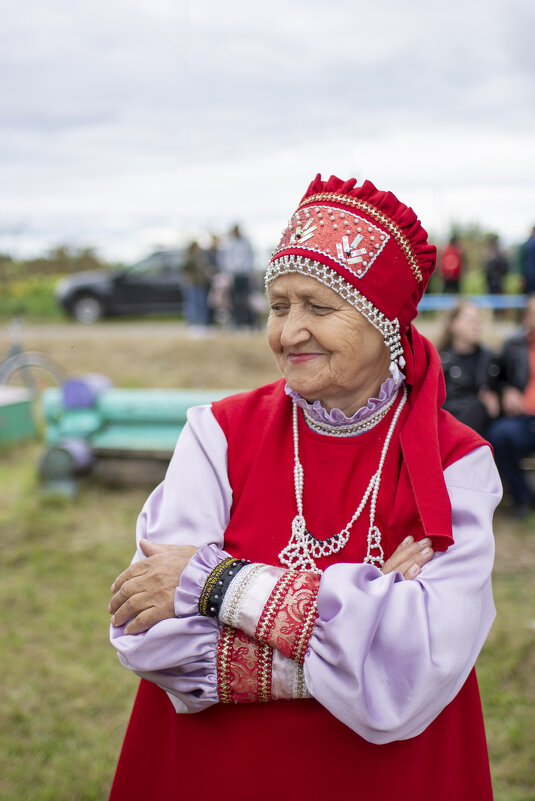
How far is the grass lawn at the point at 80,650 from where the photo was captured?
2.93 meters

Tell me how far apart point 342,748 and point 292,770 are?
134 mm

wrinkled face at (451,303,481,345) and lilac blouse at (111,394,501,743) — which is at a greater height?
wrinkled face at (451,303,481,345)

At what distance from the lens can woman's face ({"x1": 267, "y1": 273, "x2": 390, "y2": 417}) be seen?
171 centimetres

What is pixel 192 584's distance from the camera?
164cm

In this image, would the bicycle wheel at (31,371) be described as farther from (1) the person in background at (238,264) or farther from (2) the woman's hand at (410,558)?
(2) the woman's hand at (410,558)

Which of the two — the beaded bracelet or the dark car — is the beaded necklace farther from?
the dark car

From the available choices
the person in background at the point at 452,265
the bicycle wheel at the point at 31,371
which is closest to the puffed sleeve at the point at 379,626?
the bicycle wheel at the point at 31,371

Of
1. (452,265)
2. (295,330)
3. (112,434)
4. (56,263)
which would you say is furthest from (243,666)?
(56,263)

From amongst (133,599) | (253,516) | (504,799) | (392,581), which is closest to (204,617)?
(133,599)

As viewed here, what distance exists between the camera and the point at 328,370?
174 centimetres

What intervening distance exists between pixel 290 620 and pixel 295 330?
663 mm

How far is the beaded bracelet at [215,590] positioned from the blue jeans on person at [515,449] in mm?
4319

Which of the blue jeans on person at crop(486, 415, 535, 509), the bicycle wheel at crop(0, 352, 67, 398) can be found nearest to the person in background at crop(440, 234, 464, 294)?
the bicycle wheel at crop(0, 352, 67, 398)

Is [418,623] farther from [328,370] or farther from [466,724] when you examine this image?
[328,370]
